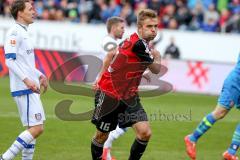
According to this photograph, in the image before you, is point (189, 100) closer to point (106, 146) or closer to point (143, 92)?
point (143, 92)

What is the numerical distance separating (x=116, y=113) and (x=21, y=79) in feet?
4.78

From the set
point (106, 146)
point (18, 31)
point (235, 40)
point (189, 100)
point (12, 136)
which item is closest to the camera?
point (18, 31)

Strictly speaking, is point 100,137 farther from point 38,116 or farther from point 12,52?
point 12,52

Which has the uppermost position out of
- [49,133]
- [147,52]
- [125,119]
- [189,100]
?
[147,52]

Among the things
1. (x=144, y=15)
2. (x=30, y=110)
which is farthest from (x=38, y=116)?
(x=144, y=15)

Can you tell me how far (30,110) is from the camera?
9047mm

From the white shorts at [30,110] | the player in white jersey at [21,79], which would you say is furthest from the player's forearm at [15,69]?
the white shorts at [30,110]

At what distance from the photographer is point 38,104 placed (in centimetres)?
914

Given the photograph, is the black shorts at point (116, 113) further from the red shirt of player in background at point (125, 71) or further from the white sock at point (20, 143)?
the white sock at point (20, 143)

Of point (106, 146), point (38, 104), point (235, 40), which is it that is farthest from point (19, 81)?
point (235, 40)

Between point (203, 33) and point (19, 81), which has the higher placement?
point (19, 81)

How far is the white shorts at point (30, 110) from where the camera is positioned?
9.06 meters

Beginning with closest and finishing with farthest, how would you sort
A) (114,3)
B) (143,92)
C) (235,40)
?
(143,92) → (235,40) → (114,3)

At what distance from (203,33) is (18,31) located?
20379 mm
